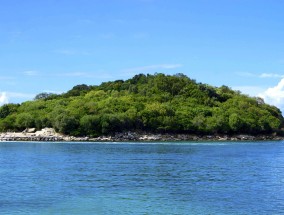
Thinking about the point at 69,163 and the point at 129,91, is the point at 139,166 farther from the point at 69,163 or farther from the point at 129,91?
the point at 129,91

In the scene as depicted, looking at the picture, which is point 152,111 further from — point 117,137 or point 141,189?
point 141,189

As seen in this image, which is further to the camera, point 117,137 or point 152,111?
point 152,111

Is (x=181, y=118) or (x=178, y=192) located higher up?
(x=181, y=118)

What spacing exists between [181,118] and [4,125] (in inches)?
2235

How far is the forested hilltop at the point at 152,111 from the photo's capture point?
126188 millimetres

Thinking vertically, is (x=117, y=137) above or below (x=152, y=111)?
below

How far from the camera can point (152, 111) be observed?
137 metres

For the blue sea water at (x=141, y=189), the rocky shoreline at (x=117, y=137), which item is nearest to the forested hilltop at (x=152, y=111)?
the rocky shoreline at (x=117, y=137)

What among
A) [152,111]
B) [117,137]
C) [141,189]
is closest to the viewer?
[141,189]

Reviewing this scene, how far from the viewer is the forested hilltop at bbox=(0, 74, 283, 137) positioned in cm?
12619

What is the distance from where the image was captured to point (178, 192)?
103 ft

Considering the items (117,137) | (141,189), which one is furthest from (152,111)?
(141,189)

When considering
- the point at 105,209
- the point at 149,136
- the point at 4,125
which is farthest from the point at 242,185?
the point at 4,125

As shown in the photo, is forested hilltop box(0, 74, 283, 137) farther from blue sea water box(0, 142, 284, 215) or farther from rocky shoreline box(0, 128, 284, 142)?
blue sea water box(0, 142, 284, 215)
